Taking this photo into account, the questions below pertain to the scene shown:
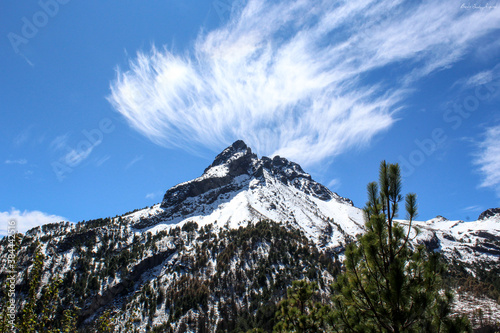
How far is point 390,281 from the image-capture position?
6.08 m

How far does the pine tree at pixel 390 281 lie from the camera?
6.17m

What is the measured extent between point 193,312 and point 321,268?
58993 mm

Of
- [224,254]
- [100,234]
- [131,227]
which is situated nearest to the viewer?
[224,254]

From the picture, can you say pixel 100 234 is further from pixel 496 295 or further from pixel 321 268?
pixel 496 295

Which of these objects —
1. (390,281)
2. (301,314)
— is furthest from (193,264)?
(390,281)

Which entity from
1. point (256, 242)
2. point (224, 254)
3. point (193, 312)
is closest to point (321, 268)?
point (256, 242)

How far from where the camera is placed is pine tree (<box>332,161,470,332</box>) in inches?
243

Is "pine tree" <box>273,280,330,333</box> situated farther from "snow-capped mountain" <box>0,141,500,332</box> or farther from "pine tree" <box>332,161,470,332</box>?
"snow-capped mountain" <box>0,141,500,332</box>

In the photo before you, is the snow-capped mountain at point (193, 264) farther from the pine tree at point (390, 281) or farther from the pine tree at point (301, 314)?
the pine tree at point (390, 281)

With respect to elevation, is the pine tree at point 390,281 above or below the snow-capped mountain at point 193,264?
below

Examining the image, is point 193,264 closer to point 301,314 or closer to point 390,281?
point 301,314

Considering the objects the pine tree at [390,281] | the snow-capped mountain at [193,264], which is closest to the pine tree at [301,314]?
the pine tree at [390,281]

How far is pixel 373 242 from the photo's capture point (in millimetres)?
6773

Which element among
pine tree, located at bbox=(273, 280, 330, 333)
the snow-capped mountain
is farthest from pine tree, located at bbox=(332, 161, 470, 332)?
the snow-capped mountain
